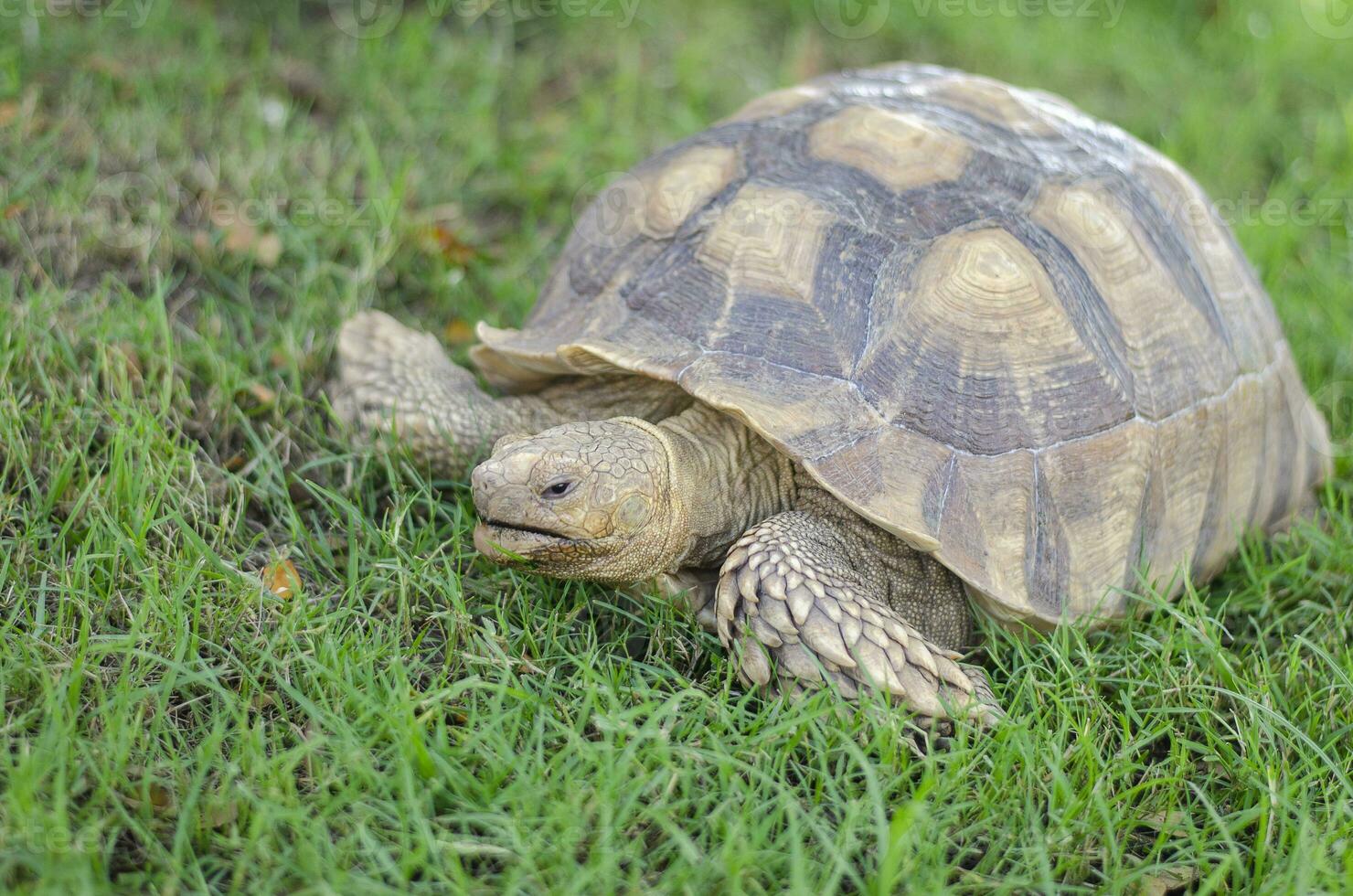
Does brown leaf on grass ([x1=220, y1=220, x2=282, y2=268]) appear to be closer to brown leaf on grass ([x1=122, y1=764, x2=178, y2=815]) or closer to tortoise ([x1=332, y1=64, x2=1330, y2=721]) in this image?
tortoise ([x1=332, y1=64, x2=1330, y2=721])

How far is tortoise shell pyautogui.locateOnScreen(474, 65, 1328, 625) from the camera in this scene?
2650 millimetres

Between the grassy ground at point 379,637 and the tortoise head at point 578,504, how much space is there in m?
0.16

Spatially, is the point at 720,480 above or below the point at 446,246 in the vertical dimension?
below

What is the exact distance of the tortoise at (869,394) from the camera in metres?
2.56

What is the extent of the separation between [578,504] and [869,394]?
756mm

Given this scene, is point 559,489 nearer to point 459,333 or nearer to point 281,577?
point 281,577

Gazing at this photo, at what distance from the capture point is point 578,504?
2.55 meters

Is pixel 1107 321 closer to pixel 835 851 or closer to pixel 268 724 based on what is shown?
pixel 835 851

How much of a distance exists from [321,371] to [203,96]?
1.65 m

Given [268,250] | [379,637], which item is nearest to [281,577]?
[379,637]

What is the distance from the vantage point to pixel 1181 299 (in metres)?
3.12

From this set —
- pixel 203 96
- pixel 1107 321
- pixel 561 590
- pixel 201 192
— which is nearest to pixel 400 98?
pixel 203 96

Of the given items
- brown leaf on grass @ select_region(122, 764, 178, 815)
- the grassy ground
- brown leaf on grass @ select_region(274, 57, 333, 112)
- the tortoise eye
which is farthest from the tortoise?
brown leaf on grass @ select_region(274, 57, 333, 112)

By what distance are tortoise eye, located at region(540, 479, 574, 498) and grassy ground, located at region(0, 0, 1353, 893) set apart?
1.04ft
